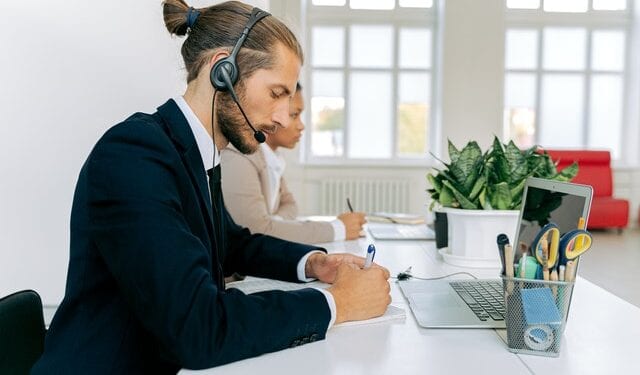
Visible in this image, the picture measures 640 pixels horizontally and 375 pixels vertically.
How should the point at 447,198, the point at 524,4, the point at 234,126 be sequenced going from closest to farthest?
the point at 234,126 → the point at 447,198 → the point at 524,4

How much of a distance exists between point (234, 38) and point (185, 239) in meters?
0.44

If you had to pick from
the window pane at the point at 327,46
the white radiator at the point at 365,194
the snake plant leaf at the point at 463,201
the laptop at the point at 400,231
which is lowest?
the white radiator at the point at 365,194

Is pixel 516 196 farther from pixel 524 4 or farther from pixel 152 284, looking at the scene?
pixel 524 4

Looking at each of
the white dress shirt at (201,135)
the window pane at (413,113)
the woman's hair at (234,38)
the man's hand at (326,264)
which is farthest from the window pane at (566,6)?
the white dress shirt at (201,135)

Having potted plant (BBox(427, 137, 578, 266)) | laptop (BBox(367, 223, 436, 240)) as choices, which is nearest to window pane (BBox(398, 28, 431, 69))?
laptop (BBox(367, 223, 436, 240))

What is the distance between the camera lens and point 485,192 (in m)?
1.70

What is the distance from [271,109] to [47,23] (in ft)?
4.98

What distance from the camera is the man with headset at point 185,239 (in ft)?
2.98

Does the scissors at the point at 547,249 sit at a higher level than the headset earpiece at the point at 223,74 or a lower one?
lower

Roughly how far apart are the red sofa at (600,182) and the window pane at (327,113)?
2.46m

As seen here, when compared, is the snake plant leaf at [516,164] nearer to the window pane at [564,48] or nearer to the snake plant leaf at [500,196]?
the snake plant leaf at [500,196]

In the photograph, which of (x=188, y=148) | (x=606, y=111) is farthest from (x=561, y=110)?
(x=188, y=148)

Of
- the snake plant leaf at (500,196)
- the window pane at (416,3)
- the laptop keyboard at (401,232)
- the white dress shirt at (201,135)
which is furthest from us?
the window pane at (416,3)

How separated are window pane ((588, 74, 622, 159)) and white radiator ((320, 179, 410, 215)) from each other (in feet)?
8.39
